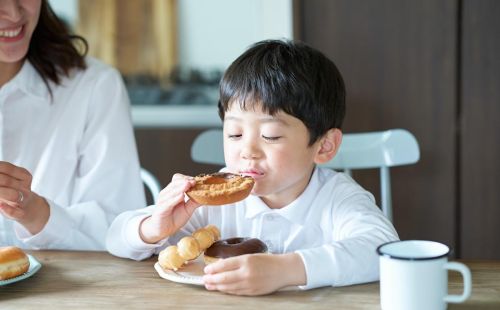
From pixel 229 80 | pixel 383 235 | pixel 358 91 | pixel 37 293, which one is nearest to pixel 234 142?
pixel 229 80

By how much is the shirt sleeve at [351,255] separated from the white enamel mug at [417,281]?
132mm

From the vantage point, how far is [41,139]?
6.40 feet

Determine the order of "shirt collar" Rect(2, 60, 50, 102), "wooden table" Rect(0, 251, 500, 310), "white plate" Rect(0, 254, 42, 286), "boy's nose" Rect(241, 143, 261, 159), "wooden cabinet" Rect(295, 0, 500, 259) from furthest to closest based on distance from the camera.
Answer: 1. "wooden cabinet" Rect(295, 0, 500, 259)
2. "shirt collar" Rect(2, 60, 50, 102)
3. "boy's nose" Rect(241, 143, 261, 159)
4. "white plate" Rect(0, 254, 42, 286)
5. "wooden table" Rect(0, 251, 500, 310)

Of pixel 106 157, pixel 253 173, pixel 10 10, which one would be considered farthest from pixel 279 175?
pixel 10 10

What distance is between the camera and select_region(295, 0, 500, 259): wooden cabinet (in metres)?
2.80

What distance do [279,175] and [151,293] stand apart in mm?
349

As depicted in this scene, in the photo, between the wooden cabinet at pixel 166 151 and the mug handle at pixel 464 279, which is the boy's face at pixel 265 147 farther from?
the wooden cabinet at pixel 166 151

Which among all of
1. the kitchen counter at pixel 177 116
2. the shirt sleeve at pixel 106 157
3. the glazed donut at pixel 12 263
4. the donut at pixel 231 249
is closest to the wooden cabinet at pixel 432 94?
the kitchen counter at pixel 177 116

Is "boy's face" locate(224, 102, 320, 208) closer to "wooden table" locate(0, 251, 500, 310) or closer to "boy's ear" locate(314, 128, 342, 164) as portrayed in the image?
"boy's ear" locate(314, 128, 342, 164)

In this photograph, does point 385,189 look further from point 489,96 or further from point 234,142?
point 489,96

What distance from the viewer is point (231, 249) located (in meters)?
1.34

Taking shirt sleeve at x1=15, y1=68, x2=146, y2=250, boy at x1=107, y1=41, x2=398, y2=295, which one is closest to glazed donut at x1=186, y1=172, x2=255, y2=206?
boy at x1=107, y1=41, x2=398, y2=295

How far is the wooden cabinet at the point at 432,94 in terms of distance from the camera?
2.80m

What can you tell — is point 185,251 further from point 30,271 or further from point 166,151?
point 166,151
